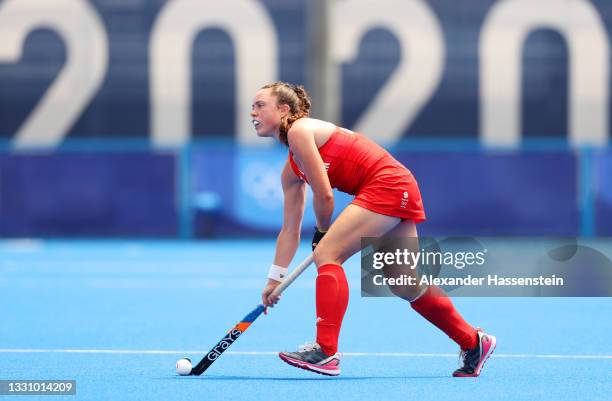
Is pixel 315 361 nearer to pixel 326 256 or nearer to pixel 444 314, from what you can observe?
pixel 326 256

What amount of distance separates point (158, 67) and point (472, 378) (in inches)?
626

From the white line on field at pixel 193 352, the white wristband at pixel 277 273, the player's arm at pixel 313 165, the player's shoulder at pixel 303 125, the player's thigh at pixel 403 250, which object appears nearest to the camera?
the player's arm at pixel 313 165

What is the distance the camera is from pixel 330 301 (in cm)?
621

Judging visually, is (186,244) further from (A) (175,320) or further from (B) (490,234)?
(A) (175,320)

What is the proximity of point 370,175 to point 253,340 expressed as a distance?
2122 millimetres

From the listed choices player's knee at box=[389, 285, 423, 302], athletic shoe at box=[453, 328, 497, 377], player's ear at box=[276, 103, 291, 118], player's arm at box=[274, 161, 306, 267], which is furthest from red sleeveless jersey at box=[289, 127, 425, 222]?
athletic shoe at box=[453, 328, 497, 377]

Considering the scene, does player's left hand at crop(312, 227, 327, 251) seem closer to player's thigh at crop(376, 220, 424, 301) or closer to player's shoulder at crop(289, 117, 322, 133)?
player's thigh at crop(376, 220, 424, 301)

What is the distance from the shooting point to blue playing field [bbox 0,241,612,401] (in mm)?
6168

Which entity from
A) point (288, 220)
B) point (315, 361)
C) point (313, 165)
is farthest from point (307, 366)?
point (313, 165)

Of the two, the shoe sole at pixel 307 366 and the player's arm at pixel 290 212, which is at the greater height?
the player's arm at pixel 290 212

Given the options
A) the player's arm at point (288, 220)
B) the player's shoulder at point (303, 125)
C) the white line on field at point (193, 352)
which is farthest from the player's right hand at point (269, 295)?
the white line on field at point (193, 352)

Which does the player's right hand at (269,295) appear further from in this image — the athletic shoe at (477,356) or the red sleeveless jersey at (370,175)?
the athletic shoe at (477,356)

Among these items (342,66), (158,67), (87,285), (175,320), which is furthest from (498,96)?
(175,320)

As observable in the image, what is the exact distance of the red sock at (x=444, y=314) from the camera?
6.36 metres
